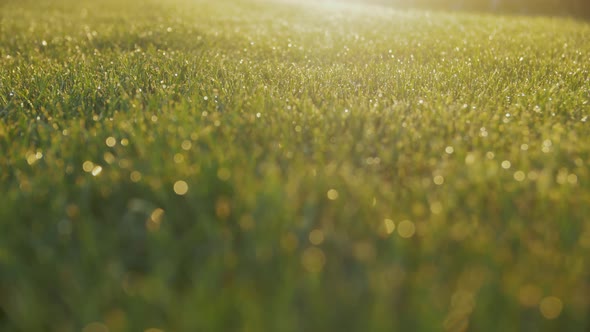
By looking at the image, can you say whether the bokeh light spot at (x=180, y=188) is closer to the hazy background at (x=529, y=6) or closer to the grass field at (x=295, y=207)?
the grass field at (x=295, y=207)

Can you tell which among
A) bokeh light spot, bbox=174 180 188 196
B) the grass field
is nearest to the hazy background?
the grass field

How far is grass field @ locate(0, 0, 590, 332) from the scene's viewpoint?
1.35m

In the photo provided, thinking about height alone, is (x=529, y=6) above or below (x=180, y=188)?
above

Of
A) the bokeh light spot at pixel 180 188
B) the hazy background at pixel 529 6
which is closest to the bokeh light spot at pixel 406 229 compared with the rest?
the bokeh light spot at pixel 180 188

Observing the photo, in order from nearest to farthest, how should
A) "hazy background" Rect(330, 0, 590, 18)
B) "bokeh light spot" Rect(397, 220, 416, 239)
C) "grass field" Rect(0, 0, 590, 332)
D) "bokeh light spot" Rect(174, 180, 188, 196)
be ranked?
"grass field" Rect(0, 0, 590, 332), "bokeh light spot" Rect(397, 220, 416, 239), "bokeh light spot" Rect(174, 180, 188, 196), "hazy background" Rect(330, 0, 590, 18)

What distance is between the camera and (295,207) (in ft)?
5.92

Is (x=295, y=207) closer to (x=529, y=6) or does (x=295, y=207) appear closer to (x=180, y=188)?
(x=180, y=188)

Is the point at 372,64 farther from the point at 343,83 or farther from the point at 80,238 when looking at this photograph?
the point at 80,238

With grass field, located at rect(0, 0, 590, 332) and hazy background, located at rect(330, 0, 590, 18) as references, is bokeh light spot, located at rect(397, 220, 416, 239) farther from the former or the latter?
hazy background, located at rect(330, 0, 590, 18)

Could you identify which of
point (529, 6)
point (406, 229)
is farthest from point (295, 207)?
point (529, 6)

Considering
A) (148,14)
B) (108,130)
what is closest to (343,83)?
(108,130)

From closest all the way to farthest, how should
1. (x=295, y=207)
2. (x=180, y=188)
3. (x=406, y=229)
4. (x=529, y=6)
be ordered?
(x=406, y=229) → (x=295, y=207) → (x=180, y=188) → (x=529, y=6)

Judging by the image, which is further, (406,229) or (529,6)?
(529,6)

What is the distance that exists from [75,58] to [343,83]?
8.68 ft
